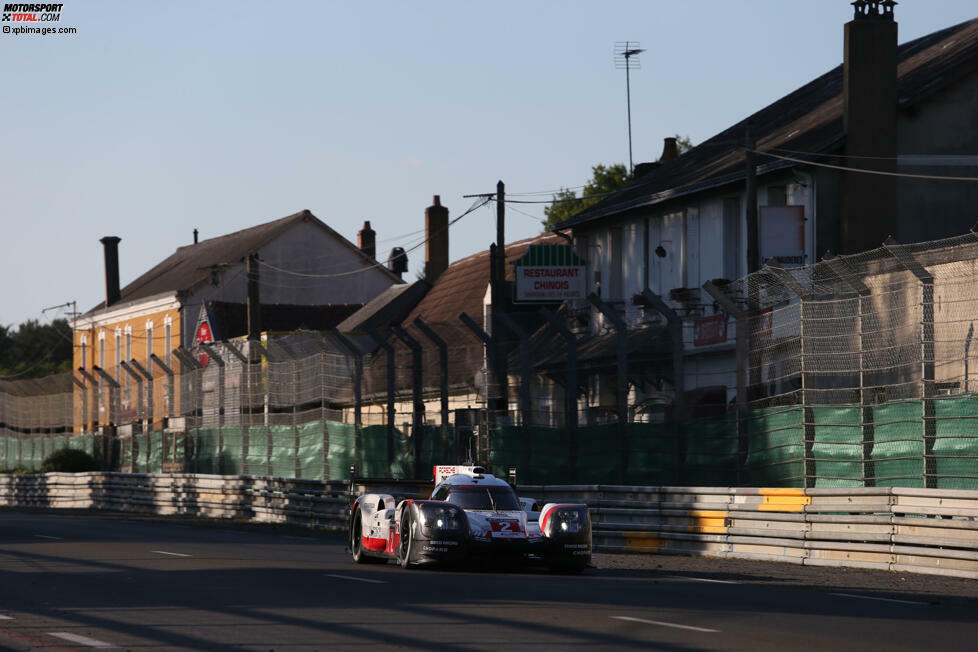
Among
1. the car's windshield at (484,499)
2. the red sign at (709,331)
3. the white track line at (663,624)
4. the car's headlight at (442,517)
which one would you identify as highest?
the red sign at (709,331)

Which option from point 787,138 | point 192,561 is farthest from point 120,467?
point 192,561

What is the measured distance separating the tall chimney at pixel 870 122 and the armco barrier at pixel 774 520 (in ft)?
41.4

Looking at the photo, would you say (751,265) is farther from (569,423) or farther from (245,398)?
(245,398)

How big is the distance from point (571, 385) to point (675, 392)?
2.65 metres

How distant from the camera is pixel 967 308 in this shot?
17531 millimetres

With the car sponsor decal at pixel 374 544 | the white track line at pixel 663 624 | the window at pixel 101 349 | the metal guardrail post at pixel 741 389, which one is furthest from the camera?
the window at pixel 101 349

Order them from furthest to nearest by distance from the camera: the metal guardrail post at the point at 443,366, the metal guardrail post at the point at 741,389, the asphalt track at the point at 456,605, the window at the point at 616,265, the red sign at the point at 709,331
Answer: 1. the window at the point at 616,265
2. the red sign at the point at 709,331
3. the metal guardrail post at the point at 443,366
4. the metal guardrail post at the point at 741,389
5. the asphalt track at the point at 456,605

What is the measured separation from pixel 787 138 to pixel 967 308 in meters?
19.9

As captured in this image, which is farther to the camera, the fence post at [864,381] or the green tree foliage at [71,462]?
the green tree foliage at [71,462]

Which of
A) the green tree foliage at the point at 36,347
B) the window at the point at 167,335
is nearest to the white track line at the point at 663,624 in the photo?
the window at the point at 167,335

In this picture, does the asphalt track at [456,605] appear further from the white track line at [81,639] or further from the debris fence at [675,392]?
the debris fence at [675,392]

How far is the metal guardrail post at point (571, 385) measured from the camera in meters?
24.0

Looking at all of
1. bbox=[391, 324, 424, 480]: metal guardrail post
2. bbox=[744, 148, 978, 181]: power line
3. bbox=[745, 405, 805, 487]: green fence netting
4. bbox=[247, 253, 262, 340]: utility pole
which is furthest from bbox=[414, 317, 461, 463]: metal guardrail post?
bbox=[247, 253, 262, 340]: utility pole

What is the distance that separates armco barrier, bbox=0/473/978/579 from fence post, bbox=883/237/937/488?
65cm
